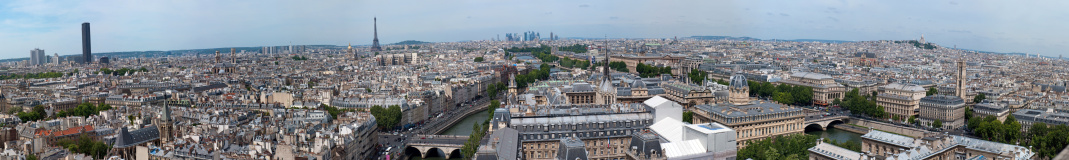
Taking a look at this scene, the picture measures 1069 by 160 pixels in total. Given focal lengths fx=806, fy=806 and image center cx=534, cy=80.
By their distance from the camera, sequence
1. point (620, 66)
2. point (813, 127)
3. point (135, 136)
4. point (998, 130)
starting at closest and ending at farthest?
point (135, 136), point (998, 130), point (813, 127), point (620, 66)

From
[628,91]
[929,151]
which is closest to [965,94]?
[628,91]

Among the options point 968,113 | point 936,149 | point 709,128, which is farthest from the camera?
point 968,113

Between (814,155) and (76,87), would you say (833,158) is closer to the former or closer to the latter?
(814,155)

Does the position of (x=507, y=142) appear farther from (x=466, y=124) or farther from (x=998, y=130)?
(x=998, y=130)

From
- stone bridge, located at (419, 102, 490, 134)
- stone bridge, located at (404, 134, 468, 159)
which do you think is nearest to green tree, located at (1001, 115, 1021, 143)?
stone bridge, located at (404, 134, 468, 159)

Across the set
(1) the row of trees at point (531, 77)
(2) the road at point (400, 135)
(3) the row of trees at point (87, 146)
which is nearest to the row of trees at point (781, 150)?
(2) the road at point (400, 135)

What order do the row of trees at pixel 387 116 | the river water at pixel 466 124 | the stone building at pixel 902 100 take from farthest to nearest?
1. the stone building at pixel 902 100
2. the river water at pixel 466 124
3. the row of trees at pixel 387 116

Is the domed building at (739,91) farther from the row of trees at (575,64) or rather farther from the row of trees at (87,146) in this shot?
the row of trees at (575,64)

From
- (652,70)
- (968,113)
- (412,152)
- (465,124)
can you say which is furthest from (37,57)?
(968,113)
